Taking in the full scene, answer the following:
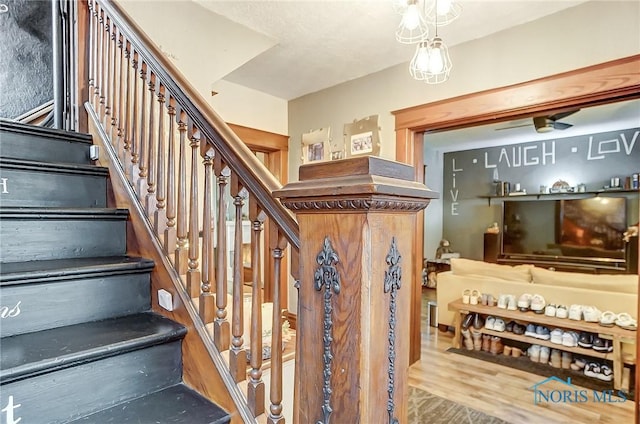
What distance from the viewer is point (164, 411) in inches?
40.6

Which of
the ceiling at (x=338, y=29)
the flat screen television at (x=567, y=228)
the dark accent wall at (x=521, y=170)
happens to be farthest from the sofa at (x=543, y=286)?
the dark accent wall at (x=521, y=170)

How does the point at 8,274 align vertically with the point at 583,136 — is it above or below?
below

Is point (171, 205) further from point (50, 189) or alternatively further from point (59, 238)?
point (50, 189)

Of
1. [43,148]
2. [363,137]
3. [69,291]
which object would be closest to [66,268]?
[69,291]

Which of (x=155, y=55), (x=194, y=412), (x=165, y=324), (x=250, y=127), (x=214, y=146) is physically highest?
(x=250, y=127)

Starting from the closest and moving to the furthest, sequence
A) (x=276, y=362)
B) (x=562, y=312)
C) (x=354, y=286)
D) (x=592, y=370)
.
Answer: (x=354, y=286) → (x=276, y=362) → (x=592, y=370) → (x=562, y=312)

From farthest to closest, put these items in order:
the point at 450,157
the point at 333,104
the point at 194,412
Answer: the point at 450,157 < the point at 333,104 < the point at 194,412

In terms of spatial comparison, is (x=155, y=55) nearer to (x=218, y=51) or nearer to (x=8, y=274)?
(x=8, y=274)

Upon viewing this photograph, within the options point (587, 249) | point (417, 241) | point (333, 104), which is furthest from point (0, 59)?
point (587, 249)

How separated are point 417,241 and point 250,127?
1.99 meters

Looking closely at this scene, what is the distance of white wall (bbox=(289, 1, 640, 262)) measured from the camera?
212cm

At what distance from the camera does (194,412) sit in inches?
40.9

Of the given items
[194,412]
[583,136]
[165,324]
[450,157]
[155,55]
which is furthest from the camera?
[450,157]

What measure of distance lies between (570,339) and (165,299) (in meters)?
3.35
